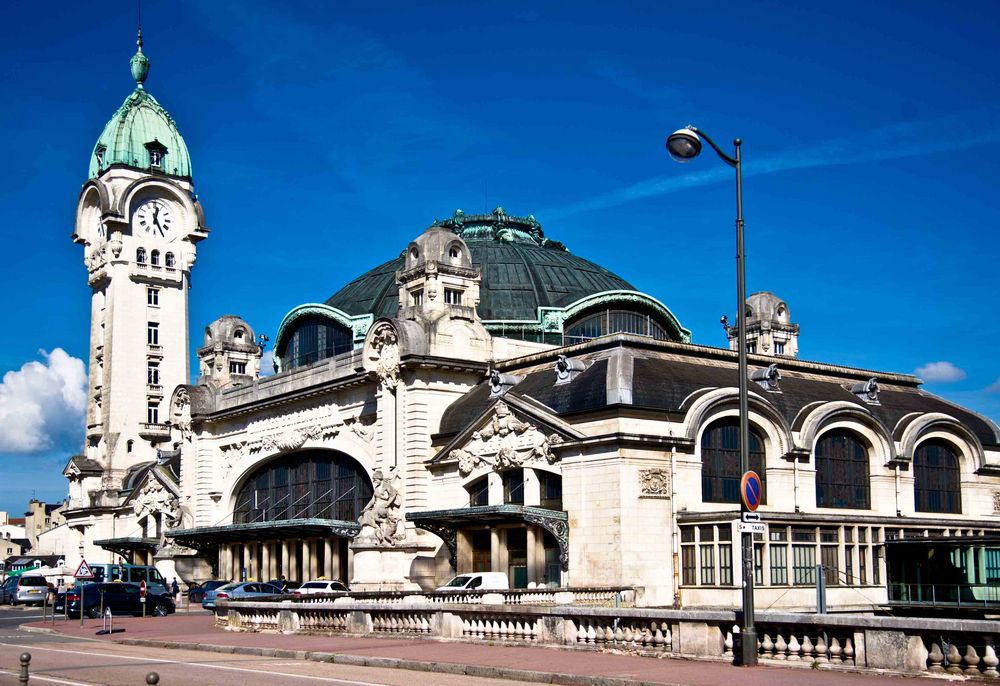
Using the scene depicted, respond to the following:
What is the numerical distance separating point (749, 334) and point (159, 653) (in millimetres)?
42227

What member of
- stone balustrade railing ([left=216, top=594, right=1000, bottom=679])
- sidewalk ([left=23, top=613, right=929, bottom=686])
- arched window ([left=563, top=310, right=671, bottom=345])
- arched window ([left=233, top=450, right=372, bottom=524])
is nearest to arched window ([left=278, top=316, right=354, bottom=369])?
arched window ([left=233, top=450, right=372, bottom=524])

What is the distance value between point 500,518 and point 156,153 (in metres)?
63.2

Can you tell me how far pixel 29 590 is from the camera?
63.9m

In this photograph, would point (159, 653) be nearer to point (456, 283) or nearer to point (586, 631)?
point (586, 631)

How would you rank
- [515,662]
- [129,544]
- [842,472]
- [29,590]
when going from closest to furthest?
[515,662]
[842,472]
[29,590]
[129,544]

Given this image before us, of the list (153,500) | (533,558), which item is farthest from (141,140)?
(533,558)

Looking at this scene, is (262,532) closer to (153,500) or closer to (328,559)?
(328,559)

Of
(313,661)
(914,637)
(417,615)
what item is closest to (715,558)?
(417,615)

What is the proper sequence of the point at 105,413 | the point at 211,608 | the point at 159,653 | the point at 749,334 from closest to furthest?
the point at 159,653
the point at 211,608
the point at 749,334
the point at 105,413

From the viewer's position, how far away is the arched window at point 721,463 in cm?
4634

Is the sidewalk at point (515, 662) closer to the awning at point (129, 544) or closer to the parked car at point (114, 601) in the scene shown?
the parked car at point (114, 601)

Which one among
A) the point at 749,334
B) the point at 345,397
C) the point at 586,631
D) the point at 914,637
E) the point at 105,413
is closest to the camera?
the point at 914,637

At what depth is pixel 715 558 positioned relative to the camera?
43.6 metres

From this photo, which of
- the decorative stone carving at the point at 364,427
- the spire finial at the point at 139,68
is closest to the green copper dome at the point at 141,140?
the spire finial at the point at 139,68
